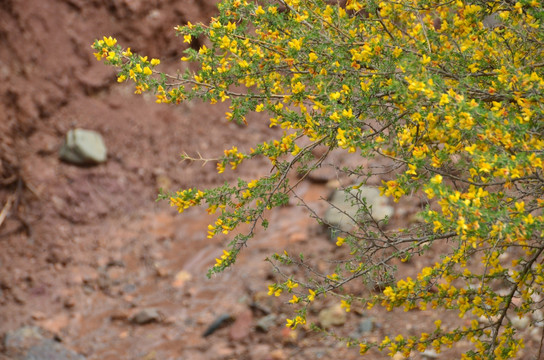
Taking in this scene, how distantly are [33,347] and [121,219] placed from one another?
207 centimetres

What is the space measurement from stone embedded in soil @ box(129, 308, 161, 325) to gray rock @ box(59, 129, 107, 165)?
234cm

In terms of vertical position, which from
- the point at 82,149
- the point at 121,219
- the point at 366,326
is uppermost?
the point at 82,149

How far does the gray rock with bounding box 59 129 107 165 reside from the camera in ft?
24.0

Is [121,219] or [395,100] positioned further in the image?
[121,219]

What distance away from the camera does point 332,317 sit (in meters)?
5.31

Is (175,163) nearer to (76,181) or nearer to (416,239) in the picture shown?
(76,181)

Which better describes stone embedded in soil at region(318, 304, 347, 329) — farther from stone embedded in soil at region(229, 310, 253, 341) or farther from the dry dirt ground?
stone embedded in soil at region(229, 310, 253, 341)

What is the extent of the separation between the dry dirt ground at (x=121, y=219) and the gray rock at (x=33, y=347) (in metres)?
0.08


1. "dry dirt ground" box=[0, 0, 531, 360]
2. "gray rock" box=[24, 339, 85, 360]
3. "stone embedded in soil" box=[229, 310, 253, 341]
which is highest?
"dry dirt ground" box=[0, 0, 531, 360]

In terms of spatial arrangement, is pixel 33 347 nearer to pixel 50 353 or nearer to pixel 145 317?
pixel 50 353

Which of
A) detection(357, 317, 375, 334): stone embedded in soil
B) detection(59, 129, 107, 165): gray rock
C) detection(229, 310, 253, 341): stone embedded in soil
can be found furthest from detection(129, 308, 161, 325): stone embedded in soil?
detection(59, 129, 107, 165): gray rock

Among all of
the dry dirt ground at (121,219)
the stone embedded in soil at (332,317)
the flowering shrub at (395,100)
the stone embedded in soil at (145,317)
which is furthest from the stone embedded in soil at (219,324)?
the flowering shrub at (395,100)

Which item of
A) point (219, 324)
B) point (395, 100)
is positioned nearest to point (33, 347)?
point (219, 324)

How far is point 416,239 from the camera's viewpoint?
9.82 ft
